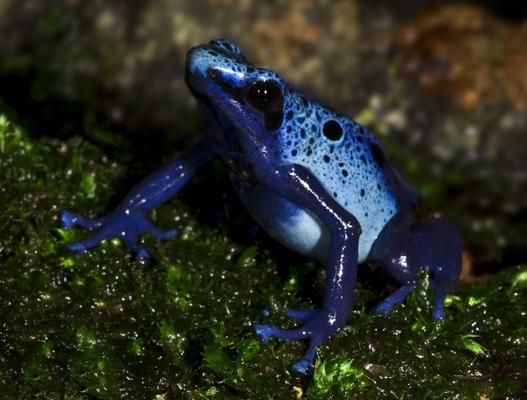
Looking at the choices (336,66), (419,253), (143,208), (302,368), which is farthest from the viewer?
(336,66)

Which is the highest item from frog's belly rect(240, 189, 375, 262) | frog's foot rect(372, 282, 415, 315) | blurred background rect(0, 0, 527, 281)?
→ blurred background rect(0, 0, 527, 281)

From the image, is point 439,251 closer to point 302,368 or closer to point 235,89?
point 302,368

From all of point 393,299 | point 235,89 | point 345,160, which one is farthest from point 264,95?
point 393,299

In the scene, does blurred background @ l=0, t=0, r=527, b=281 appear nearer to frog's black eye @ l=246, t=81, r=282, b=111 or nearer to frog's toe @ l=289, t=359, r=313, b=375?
frog's black eye @ l=246, t=81, r=282, b=111

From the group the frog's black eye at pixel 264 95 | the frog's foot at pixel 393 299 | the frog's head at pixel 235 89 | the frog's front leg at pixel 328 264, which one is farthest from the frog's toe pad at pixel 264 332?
the frog's black eye at pixel 264 95

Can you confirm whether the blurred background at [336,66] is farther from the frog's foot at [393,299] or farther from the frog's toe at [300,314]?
the frog's toe at [300,314]

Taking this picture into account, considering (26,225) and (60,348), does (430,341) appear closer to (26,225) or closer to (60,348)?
(60,348)

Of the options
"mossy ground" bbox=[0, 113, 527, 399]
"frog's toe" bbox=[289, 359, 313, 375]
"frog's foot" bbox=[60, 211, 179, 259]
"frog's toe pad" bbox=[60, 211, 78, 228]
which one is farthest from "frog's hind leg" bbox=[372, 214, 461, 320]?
"frog's toe pad" bbox=[60, 211, 78, 228]
